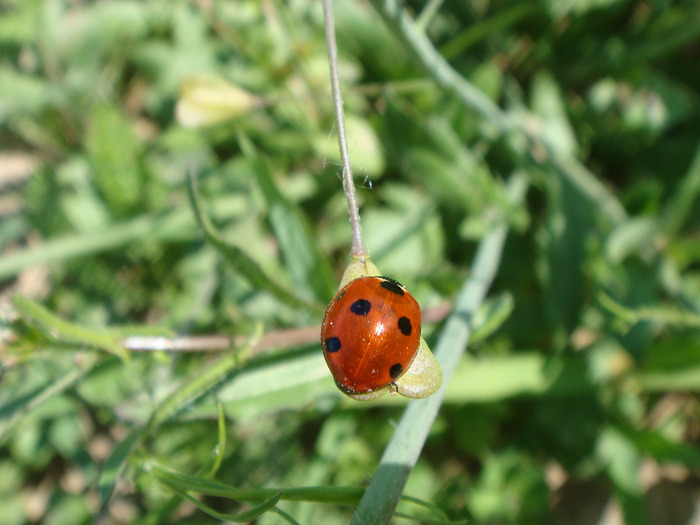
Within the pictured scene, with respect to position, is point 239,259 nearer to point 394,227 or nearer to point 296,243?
point 296,243

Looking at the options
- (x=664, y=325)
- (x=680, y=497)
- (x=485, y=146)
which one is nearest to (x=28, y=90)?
(x=485, y=146)

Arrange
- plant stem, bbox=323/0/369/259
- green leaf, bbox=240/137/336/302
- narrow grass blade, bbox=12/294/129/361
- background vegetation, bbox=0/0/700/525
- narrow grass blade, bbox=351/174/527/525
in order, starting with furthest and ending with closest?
background vegetation, bbox=0/0/700/525 < green leaf, bbox=240/137/336/302 < narrow grass blade, bbox=12/294/129/361 < narrow grass blade, bbox=351/174/527/525 < plant stem, bbox=323/0/369/259

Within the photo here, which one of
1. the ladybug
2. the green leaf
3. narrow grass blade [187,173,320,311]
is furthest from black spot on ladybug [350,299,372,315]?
the green leaf

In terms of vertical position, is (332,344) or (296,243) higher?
(332,344)

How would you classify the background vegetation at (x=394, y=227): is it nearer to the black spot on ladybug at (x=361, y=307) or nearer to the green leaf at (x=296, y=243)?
the green leaf at (x=296, y=243)

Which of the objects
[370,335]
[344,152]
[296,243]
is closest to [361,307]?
[370,335]

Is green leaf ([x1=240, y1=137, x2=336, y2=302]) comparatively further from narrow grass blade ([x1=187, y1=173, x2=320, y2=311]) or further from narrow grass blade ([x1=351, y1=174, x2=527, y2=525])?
narrow grass blade ([x1=351, y1=174, x2=527, y2=525])

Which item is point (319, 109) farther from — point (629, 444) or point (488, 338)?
point (629, 444)

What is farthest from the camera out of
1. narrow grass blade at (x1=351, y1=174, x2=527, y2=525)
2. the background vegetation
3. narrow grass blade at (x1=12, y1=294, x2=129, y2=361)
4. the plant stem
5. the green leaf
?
the background vegetation

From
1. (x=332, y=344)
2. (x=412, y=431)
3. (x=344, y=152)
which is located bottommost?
(x=412, y=431)
